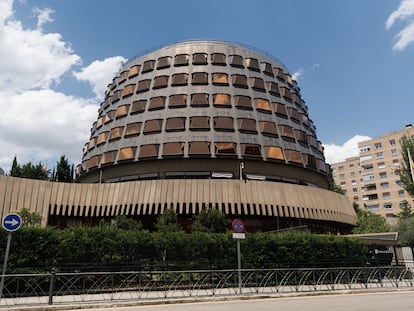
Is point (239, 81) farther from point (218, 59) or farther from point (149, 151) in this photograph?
point (149, 151)

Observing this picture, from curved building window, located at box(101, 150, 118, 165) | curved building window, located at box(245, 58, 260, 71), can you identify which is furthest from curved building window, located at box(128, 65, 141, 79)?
curved building window, located at box(245, 58, 260, 71)

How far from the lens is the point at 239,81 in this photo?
41250mm

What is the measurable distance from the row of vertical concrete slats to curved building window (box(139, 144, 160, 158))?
4610 mm

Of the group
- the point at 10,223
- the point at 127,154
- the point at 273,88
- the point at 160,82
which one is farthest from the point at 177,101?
the point at 10,223

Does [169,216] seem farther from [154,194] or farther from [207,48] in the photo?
[207,48]

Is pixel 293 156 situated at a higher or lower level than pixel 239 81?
lower

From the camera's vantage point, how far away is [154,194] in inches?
1212

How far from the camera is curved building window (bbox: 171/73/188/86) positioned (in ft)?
133

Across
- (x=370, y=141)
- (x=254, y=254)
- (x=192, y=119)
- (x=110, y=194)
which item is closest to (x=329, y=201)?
(x=192, y=119)

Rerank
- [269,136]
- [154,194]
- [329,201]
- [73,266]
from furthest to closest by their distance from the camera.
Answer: [269,136], [329,201], [154,194], [73,266]

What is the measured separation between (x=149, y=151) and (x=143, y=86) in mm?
10926

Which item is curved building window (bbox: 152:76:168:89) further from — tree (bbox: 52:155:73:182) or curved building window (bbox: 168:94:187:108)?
tree (bbox: 52:155:73:182)

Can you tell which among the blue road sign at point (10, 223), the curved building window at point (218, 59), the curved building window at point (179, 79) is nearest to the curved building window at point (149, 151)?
the curved building window at point (179, 79)

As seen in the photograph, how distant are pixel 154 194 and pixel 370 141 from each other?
76878 mm
